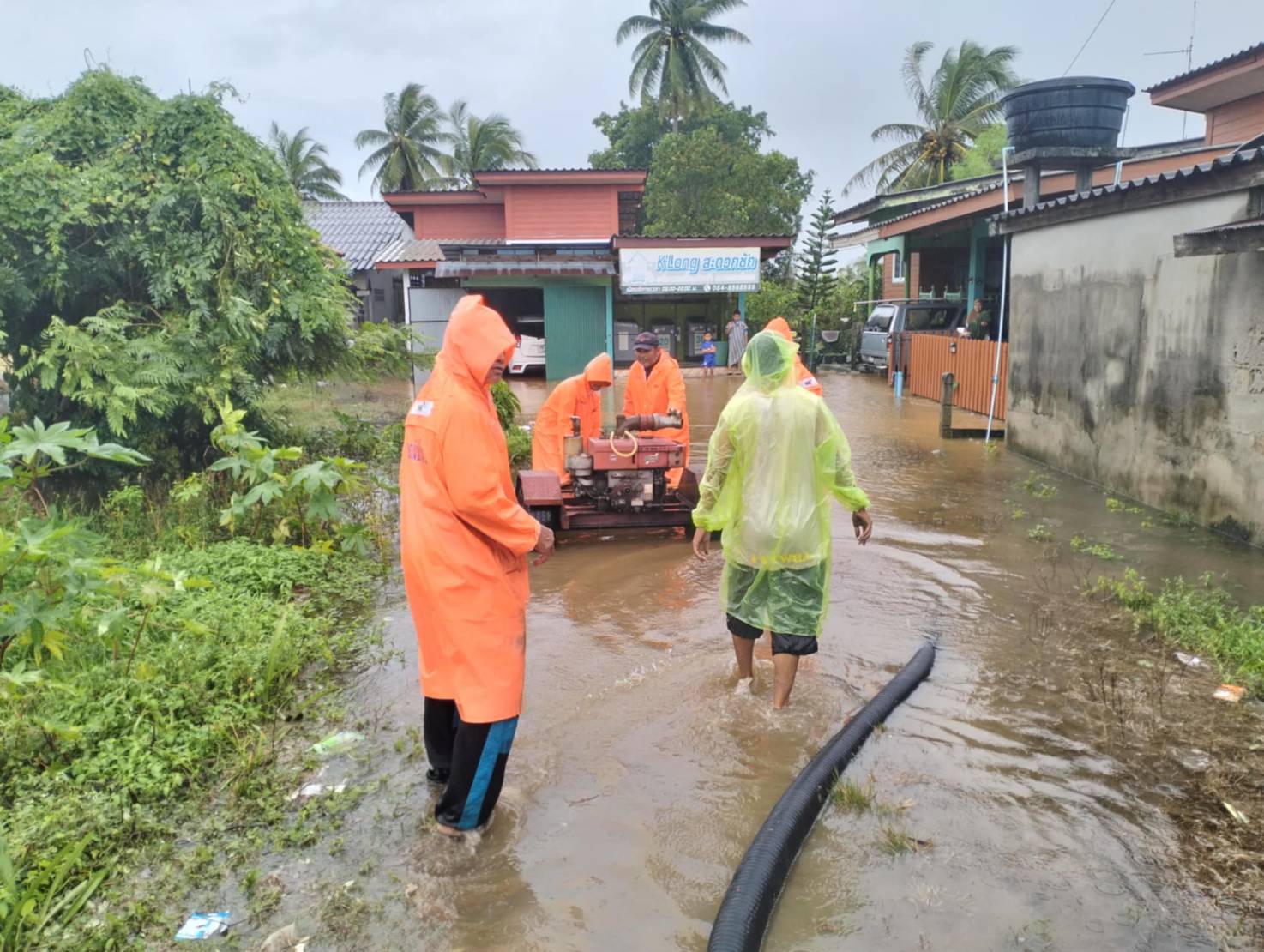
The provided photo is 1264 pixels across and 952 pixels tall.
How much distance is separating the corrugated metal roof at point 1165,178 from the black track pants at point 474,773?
691cm

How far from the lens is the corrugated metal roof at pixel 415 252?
22.0 m

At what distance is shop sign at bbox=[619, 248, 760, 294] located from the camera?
20.8 meters

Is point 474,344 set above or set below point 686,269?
below

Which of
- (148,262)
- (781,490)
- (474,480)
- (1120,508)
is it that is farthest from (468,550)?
(1120,508)

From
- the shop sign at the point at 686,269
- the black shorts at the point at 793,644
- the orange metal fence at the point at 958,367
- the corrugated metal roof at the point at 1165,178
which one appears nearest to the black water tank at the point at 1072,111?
the corrugated metal roof at the point at 1165,178

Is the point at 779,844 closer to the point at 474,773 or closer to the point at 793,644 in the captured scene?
the point at 474,773

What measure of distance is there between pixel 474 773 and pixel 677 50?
118ft

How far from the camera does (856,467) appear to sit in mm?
11203

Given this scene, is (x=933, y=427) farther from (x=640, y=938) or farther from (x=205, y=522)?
(x=640, y=938)

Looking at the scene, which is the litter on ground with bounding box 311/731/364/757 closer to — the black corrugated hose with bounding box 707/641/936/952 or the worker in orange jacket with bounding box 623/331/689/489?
the black corrugated hose with bounding box 707/641/936/952

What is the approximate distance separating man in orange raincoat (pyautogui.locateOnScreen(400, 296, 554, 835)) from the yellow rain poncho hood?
1343mm

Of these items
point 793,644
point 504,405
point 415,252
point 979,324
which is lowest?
point 793,644

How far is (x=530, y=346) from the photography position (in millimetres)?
23172

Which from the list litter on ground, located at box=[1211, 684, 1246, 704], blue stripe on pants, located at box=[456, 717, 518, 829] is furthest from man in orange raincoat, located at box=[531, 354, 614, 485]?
litter on ground, located at box=[1211, 684, 1246, 704]
